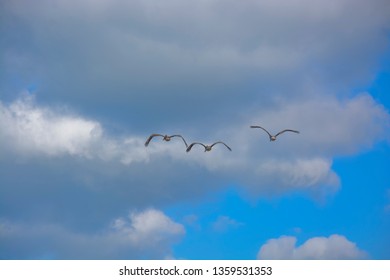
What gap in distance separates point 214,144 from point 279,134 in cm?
1179

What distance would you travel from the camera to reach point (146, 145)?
310 ft
